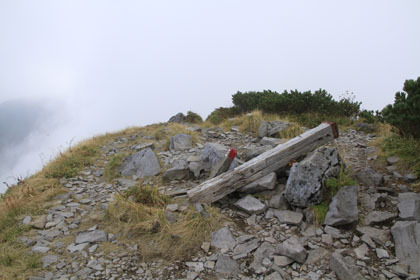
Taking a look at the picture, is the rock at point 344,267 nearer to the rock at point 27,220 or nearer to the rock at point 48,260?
the rock at point 48,260

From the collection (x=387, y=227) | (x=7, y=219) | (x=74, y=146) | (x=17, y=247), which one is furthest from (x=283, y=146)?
(x=74, y=146)

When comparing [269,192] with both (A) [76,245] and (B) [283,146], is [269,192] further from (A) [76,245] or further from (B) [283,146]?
(A) [76,245]

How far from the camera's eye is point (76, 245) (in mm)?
4828

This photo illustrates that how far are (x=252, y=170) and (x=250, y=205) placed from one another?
28.9 inches

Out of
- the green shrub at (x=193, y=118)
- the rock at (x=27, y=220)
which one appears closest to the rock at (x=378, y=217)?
the rock at (x=27, y=220)

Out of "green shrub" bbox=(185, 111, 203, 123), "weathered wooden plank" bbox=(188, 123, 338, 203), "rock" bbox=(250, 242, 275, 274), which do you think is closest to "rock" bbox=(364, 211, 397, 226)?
"rock" bbox=(250, 242, 275, 274)

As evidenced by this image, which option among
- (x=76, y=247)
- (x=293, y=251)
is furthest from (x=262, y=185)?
(x=76, y=247)

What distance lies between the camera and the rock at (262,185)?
221 inches

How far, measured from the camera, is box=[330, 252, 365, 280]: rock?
3.42 metres

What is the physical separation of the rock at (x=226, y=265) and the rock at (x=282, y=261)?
58 cm

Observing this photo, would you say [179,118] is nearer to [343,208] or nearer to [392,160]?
[392,160]

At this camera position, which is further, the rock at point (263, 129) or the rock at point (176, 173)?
the rock at point (263, 129)

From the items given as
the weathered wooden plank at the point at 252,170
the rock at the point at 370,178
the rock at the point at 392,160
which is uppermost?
the weathered wooden plank at the point at 252,170

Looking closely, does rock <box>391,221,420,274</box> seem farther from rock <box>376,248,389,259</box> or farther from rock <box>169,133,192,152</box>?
rock <box>169,133,192,152</box>
